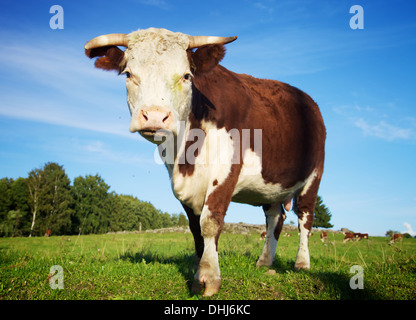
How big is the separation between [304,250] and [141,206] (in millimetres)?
70651

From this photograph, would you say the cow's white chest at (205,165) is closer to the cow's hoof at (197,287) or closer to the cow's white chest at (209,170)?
the cow's white chest at (209,170)

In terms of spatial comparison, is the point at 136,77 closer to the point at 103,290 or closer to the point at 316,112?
the point at 103,290

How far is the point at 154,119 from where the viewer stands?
354cm

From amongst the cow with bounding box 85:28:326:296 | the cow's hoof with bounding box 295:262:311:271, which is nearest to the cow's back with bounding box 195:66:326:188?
the cow with bounding box 85:28:326:296

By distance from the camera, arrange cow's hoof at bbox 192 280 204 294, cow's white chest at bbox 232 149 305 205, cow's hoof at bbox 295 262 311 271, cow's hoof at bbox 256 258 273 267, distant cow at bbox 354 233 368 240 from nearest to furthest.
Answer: cow's hoof at bbox 192 280 204 294
cow's white chest at bbox 232 149 305 205
cow's hoof at bbox 295 262 311 271
cow's hoof at bbox 256 258 273 267
distant cow at bbox 354 233 368 240

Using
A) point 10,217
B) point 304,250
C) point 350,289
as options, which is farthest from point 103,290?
point 10,217

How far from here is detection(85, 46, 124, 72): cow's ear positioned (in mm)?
4492

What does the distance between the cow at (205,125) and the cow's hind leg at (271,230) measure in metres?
1.04

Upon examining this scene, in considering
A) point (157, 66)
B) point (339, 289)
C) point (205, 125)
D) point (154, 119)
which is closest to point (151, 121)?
point (154, 119)

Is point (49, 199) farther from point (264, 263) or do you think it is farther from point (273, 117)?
point (273, 117)

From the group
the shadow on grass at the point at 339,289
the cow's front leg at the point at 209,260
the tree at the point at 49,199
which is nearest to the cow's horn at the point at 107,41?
the cow's front leg at the point at 209,260

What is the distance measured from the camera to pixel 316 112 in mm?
7418

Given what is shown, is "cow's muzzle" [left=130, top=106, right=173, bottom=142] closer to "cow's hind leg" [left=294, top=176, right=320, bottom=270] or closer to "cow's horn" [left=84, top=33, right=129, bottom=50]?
"cow's horn" [left=84, top=33, right=129, bottom=50]

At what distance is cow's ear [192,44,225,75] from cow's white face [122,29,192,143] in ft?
0.75
